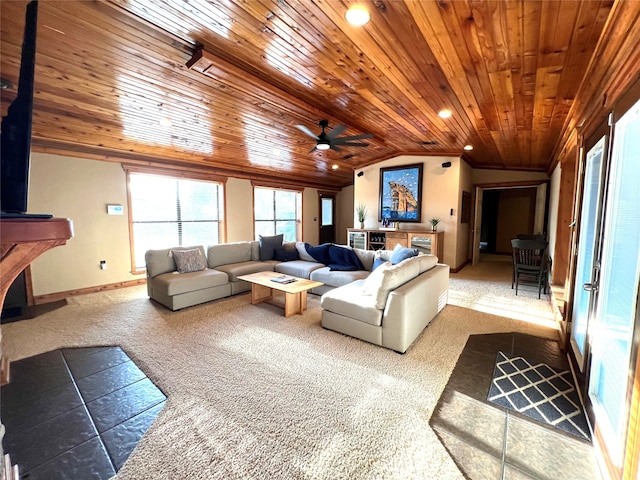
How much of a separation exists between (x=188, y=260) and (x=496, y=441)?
13.8ft

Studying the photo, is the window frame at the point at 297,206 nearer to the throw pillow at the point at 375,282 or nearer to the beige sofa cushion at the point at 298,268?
the beige sofa cushion at the point at 298,268

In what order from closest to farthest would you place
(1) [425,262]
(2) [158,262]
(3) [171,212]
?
(1) [425,262] → (2) [158,262] → (3) [171,212]

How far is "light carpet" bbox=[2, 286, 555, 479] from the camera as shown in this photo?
155 cm

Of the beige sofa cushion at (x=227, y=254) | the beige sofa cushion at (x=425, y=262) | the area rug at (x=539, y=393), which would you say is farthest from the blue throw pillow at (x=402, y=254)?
the beige sofa cushion at (x=227, y=254)

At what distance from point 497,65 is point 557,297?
315cm

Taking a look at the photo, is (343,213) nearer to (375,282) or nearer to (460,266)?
(460,266)

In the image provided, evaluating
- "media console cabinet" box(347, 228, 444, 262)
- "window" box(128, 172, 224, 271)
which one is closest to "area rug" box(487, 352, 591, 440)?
"media console cabinet" box(347, 228, 444, 262)

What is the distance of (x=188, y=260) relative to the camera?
4355mm

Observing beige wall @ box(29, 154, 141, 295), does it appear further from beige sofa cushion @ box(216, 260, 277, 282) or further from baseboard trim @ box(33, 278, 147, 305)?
beige sofa cushion @ box(216, 260, 277, 282)

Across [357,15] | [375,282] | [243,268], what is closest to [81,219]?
[243,268]

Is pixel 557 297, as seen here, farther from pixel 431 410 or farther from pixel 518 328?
pixel 431 410

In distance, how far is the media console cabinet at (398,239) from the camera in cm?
602

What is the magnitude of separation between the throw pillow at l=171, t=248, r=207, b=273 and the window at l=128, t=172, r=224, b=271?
545mm

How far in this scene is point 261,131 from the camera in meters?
4.55
